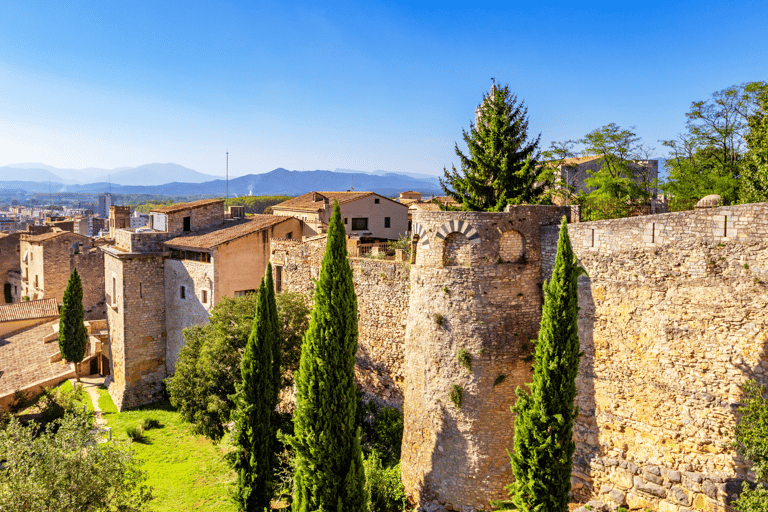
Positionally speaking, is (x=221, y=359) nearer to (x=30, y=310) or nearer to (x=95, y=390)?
(x=95, y=390)

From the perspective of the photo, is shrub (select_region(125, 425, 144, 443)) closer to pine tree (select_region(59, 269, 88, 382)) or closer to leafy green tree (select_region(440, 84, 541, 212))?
pine tree (select_region(59, 269, 88, 382))

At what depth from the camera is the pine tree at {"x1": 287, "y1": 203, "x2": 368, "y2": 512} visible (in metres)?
15.5

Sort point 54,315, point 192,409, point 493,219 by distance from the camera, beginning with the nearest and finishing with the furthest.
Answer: point 493,219 < point 192,409 < point 54,315

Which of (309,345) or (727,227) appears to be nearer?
(727,227)

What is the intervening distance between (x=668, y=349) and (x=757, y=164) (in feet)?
35.9

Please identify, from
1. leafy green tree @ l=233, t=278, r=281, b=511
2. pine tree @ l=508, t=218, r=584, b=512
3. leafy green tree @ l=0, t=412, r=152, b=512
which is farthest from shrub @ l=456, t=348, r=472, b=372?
leafy green tree @ l=0, t=412, r=152, b=512

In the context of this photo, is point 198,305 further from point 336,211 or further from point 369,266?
point 336,211

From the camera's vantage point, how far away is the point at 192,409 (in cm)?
2194

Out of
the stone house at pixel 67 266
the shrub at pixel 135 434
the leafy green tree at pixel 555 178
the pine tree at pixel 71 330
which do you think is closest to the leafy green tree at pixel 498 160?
the leafy green tree at pixel 555 178

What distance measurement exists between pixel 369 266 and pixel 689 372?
1158cm

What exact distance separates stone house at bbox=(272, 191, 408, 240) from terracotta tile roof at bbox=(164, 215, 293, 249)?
4447 mm

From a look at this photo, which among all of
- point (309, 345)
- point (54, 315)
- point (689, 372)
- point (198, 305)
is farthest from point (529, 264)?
point (54, 315)

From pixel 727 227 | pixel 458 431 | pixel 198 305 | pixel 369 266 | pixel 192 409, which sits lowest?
pixel 192 409

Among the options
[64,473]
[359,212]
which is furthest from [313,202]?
[64,473]
